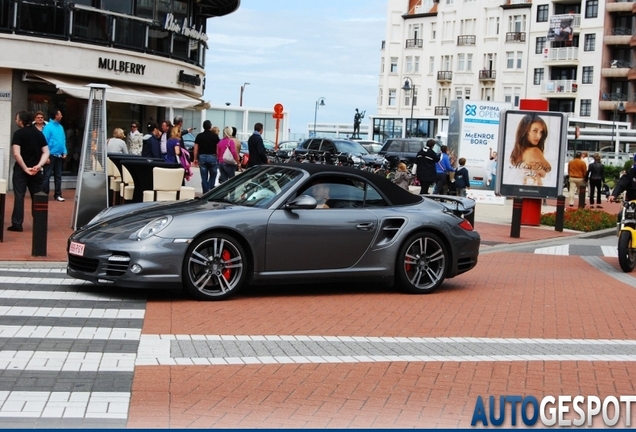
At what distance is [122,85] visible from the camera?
31.6 meters

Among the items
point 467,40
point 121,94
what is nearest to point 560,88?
point 467,40

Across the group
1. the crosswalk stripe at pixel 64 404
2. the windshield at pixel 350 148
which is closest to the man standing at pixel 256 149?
the crosswalk stripe at pixel 64 404

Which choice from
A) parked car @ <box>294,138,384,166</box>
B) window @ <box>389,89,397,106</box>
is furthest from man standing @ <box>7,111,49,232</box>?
window @ <box>389,89,397,106</box>

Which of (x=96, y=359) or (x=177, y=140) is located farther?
(x=177, y=140)

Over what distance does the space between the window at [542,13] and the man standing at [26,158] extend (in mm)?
78320

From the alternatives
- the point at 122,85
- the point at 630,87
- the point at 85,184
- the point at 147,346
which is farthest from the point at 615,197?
the point at 630,87

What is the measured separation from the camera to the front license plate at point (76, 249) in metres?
10.8

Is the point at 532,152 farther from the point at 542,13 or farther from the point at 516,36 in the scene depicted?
the point at 516,36

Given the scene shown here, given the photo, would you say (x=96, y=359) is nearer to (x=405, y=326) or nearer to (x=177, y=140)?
(x=405, y=326)

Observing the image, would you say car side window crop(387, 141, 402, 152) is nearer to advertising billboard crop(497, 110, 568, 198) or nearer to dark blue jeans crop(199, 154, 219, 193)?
advertising billboard crop(497, 110, 568, 198)

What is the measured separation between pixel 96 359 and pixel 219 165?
15742mm

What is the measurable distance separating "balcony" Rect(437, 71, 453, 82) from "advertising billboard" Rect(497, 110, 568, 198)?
73589 mm

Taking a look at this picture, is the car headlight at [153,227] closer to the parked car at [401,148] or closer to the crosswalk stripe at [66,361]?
the crosswalk stripe at [66,361]

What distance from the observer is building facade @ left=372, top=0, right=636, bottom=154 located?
275 ft
